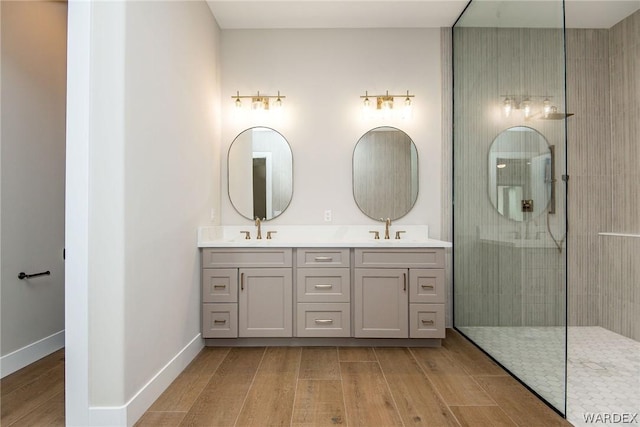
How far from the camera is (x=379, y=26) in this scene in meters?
3.63

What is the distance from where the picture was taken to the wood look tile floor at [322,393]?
77.0 inches

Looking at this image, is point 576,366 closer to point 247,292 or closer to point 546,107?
point 546,107

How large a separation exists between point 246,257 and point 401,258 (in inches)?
48.7

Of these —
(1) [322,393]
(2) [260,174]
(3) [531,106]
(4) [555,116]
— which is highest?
(3) [531,106]

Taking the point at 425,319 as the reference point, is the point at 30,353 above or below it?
below

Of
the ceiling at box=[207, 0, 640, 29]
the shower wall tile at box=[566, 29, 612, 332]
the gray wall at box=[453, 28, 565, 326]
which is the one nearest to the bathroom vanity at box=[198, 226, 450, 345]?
the gray wall at box=[453, 28, 565, 326]

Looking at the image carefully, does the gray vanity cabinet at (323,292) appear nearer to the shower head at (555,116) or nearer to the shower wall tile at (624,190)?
the shower head at (555,116)

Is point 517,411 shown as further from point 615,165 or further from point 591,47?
point 591,47

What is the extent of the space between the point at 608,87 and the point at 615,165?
27.8 inches

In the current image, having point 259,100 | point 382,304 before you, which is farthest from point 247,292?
point 259,100

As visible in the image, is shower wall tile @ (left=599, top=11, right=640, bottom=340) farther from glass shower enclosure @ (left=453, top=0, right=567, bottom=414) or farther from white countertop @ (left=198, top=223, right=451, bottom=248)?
white countertop @ (left=198, top=223, right=451, bottom=248)

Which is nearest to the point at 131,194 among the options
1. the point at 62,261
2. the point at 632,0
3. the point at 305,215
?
the point at 62,261

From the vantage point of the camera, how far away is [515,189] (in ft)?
7.79

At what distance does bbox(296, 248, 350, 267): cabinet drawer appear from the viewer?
3.11 m
